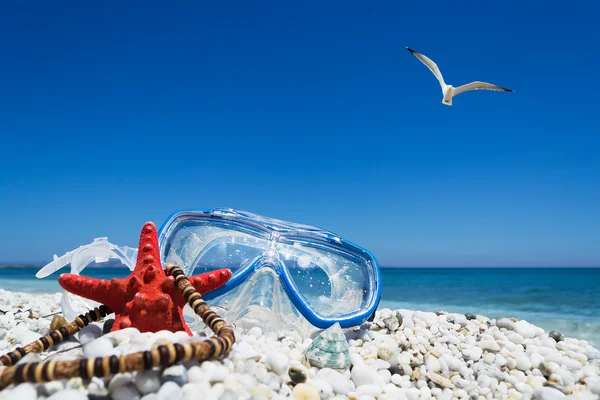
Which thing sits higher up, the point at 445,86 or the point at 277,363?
the point at 445,86

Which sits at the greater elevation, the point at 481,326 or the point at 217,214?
the point at 217,214

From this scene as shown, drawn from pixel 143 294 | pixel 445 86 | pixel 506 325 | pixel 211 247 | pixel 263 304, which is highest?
pixel 445 86

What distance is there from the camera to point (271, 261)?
4629 millimetres

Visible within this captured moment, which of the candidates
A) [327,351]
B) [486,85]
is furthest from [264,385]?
[486,85]

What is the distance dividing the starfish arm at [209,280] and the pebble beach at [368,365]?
0.49 meters

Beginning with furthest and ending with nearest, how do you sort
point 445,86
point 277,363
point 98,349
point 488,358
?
point 445,86 → point 488,358 → point 277,363 → point 98,349

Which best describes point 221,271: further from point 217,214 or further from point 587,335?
point 587,335

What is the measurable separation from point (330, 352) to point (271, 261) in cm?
136

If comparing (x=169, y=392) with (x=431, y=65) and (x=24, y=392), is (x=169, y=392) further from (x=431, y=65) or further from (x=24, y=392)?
(x=431, y=65)

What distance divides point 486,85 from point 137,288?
8.69 meters

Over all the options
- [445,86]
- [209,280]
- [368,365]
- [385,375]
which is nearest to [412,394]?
[385,375]

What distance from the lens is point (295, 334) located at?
459cm

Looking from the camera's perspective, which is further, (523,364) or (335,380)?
(523,364)

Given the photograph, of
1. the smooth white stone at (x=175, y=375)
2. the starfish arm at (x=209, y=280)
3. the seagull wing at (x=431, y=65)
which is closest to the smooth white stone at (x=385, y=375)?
the starfish arm at (x=209, y=280)
